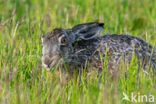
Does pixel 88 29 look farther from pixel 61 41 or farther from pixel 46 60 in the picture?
pixel 46 60

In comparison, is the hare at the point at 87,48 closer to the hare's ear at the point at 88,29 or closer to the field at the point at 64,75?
the hare's ear at the point at 88,29

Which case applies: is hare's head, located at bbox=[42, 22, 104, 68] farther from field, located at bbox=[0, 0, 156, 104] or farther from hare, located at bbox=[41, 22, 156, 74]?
field, located at bbox=[0, 0, 156, 104]

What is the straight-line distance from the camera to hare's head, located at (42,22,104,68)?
5750mm

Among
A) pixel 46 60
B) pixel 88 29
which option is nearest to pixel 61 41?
pixel 46 60

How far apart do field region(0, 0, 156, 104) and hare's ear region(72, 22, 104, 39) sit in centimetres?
65

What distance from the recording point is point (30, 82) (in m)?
5.42

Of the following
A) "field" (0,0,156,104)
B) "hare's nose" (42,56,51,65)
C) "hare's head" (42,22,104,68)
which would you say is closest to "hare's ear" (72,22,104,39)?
"hare's head" (42,22,104,68)

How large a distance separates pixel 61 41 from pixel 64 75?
600 mm

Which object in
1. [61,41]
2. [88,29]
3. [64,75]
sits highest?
[88,29]

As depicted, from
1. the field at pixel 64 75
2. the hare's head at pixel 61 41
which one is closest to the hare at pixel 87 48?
the hare's head at pixel 61 41

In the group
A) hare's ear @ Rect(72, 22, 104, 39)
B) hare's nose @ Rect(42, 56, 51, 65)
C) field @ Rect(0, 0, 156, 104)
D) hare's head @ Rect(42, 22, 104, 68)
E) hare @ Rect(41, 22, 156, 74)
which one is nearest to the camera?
field @ Rect(0, 0, 156, 104)

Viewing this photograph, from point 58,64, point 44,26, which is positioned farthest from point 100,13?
point 58,64

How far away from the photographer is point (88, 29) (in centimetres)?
671

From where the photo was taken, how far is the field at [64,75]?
4465mm
